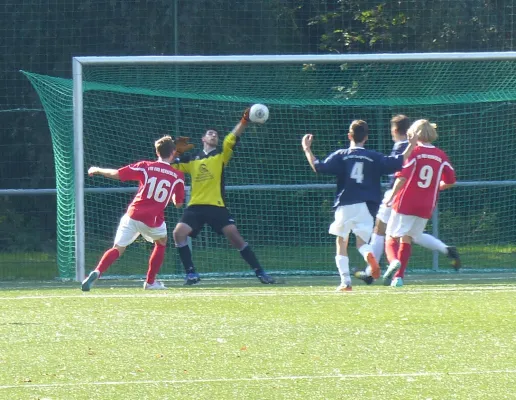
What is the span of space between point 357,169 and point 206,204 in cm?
202

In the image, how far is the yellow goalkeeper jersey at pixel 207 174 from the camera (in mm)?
12094

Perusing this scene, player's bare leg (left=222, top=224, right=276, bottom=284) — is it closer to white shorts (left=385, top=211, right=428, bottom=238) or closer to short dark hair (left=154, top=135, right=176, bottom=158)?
short dark hair (left=154, top=135, right=176, bottom=158)

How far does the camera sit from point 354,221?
1063 centimetres

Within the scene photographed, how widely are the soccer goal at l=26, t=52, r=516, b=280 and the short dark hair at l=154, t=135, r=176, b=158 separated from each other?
219cm

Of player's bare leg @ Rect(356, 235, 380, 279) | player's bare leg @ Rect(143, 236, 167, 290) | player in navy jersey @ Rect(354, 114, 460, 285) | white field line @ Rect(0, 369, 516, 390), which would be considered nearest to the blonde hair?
player in navy jersey @ Rect(354, 114, 460, 285)

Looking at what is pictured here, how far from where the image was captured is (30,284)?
12.6m

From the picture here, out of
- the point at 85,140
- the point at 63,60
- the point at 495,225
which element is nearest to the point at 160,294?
the point at 85,140

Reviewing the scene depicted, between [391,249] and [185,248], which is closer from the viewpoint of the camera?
[391,249]

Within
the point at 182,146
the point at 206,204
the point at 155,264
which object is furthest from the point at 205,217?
the point at 155,264

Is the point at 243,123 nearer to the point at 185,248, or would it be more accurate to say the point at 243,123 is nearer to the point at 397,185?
the point at 185,248

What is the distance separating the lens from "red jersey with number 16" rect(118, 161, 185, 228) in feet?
36.4

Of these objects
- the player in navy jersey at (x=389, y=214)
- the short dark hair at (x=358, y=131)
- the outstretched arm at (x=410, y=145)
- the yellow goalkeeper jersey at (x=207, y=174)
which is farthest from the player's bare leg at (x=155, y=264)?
the outstretched arm at (x=410, y=145)

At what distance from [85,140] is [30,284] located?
2.72 meters

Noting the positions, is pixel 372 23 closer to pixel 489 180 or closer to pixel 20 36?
pixel 489 180
